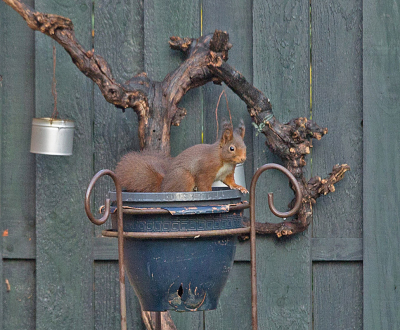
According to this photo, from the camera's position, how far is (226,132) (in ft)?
8.23

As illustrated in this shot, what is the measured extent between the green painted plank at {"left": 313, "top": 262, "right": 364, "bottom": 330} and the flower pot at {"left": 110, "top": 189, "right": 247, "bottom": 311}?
1061 mm

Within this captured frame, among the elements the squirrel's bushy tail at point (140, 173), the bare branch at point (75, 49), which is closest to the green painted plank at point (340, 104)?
the squirrel's bushy tail at point (140, 173)

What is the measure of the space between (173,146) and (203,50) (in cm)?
58

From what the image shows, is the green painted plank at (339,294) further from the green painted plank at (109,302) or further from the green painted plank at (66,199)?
the green painted plank at (66,199)

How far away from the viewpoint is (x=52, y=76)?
3266 millimetres

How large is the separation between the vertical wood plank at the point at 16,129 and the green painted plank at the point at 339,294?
166 centimetres

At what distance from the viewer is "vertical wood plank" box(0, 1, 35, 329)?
3.31 metres

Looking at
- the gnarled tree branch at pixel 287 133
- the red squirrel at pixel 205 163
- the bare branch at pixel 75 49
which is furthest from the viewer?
the gnarled tree branch at pixel 287 133

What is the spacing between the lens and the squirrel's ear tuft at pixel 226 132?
2502 mm

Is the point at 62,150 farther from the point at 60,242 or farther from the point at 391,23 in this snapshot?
the point at 391,23

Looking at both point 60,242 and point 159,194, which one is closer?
point 159,194

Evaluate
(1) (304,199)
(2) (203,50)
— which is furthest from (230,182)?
(2) (203,50)

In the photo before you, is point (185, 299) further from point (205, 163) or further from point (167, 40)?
point (167, 40)

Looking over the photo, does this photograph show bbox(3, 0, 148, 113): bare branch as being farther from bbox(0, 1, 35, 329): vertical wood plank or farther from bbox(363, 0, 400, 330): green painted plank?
bbox(363, 0, 400, 330): green painted plank
